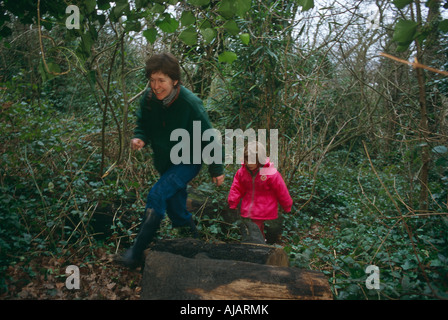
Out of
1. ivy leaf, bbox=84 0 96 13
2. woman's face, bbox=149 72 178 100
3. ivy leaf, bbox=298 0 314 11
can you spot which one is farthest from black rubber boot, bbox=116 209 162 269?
ivy leaf, bbox=298 0 314 11

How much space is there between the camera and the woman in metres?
2.61

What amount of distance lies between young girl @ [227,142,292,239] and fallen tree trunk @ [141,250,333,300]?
1509mm

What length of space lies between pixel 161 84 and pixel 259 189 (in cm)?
165

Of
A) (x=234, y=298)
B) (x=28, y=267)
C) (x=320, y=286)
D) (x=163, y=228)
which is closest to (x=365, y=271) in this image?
(x=320, y=286)

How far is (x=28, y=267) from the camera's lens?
2516mm

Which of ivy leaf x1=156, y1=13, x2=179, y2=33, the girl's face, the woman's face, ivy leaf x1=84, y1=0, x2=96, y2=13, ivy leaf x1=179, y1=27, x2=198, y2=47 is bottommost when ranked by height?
the girl's face

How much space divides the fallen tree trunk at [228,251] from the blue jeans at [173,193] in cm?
30

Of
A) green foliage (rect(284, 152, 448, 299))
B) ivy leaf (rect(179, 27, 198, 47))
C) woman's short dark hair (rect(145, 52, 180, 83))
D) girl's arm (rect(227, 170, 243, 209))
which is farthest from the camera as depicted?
girl's arm (rect(227, 170, 243, 209))

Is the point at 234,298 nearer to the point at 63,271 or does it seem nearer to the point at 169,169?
the point at 169,169

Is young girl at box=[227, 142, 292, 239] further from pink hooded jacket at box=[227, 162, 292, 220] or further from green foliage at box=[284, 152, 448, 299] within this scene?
green foliage at box=[284, 152, 448, 299]

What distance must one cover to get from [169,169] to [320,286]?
1.50m

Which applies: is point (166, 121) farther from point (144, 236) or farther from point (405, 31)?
point (405, 31)

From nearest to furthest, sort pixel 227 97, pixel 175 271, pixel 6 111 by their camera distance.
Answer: pixel 175 271, pixel 6 111, pixel 227 97

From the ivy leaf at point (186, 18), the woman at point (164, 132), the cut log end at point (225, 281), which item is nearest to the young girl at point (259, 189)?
the woman at point (164, 132)
